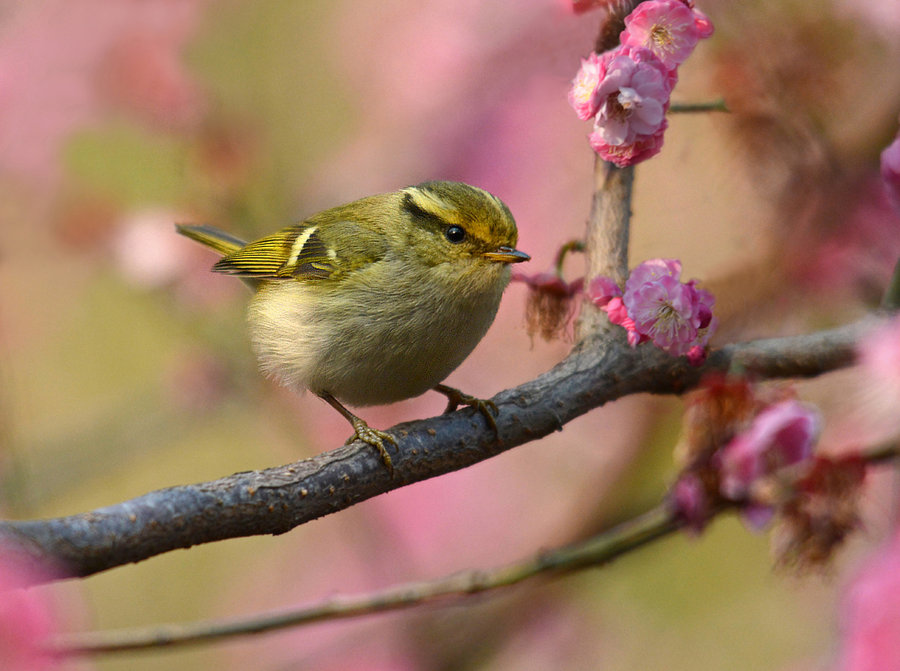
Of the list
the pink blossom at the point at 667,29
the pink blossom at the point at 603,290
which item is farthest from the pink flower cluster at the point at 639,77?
the pink blossom at the point at 603,290

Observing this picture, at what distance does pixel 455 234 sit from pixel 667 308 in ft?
3.13

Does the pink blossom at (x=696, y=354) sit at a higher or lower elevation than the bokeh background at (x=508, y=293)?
lower

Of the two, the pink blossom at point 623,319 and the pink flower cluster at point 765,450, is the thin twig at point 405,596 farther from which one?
the pink blossom at point 623,319

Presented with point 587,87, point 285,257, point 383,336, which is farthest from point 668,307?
point 285,257

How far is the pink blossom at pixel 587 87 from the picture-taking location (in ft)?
4.55

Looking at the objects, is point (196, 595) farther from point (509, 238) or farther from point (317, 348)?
point (509, 238)

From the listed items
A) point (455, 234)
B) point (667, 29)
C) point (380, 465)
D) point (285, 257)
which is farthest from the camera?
point (285, 257)

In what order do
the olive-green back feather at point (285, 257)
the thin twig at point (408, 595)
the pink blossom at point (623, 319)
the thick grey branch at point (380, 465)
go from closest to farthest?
the thick grey branch at point (380, 465), the pink blossom at point (623, 319), the thin twig at point (408, 595), the olive-green back feather at point (285, 257)

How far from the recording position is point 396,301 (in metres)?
2.14

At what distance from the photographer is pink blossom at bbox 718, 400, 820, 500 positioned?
1446 mm

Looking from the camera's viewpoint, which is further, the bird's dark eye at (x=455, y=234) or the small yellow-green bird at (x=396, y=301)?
the bird's dark eye at (x=455, y=234)

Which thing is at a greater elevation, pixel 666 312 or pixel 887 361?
pixel 666 312

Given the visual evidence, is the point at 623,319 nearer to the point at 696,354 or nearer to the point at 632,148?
the point at 696,354

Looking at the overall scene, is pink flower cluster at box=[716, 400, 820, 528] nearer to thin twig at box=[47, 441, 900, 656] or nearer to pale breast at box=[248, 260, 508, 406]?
thin twig at box=[47, 441, 900, 656]
